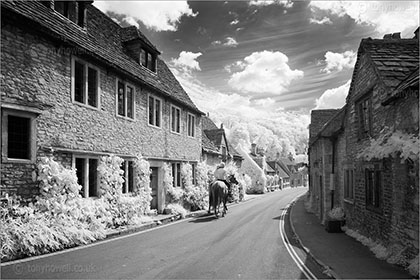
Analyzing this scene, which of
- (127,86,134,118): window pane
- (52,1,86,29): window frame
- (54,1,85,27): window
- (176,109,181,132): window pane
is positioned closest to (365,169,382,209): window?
(127,86,134,118): window pane

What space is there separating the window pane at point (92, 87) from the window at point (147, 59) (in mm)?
5691

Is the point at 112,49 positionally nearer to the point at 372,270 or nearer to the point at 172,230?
the point at 172,230

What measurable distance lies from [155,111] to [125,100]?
10.5 ft

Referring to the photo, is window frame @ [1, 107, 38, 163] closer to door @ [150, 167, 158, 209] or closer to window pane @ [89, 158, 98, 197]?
window pane @ [89, 158, 98, 197]

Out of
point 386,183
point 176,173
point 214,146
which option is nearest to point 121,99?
point 176,173

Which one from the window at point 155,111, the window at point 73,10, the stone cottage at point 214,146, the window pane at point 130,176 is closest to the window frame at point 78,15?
the window at point 73,10

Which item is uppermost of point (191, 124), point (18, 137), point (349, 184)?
point (191, 124)

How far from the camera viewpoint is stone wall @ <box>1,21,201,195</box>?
9570mm

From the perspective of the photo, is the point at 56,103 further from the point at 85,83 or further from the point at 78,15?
the point at 78,15

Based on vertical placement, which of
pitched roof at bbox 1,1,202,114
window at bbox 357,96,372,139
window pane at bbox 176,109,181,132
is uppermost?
pitched roof at bbox 1,1,202,114

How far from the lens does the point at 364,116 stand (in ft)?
39.5

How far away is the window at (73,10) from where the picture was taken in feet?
43.0

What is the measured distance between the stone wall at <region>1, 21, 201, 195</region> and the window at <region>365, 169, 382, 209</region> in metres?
10.7

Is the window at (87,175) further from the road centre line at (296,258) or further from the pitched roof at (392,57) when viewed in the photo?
the pitched roof at (392,57)
